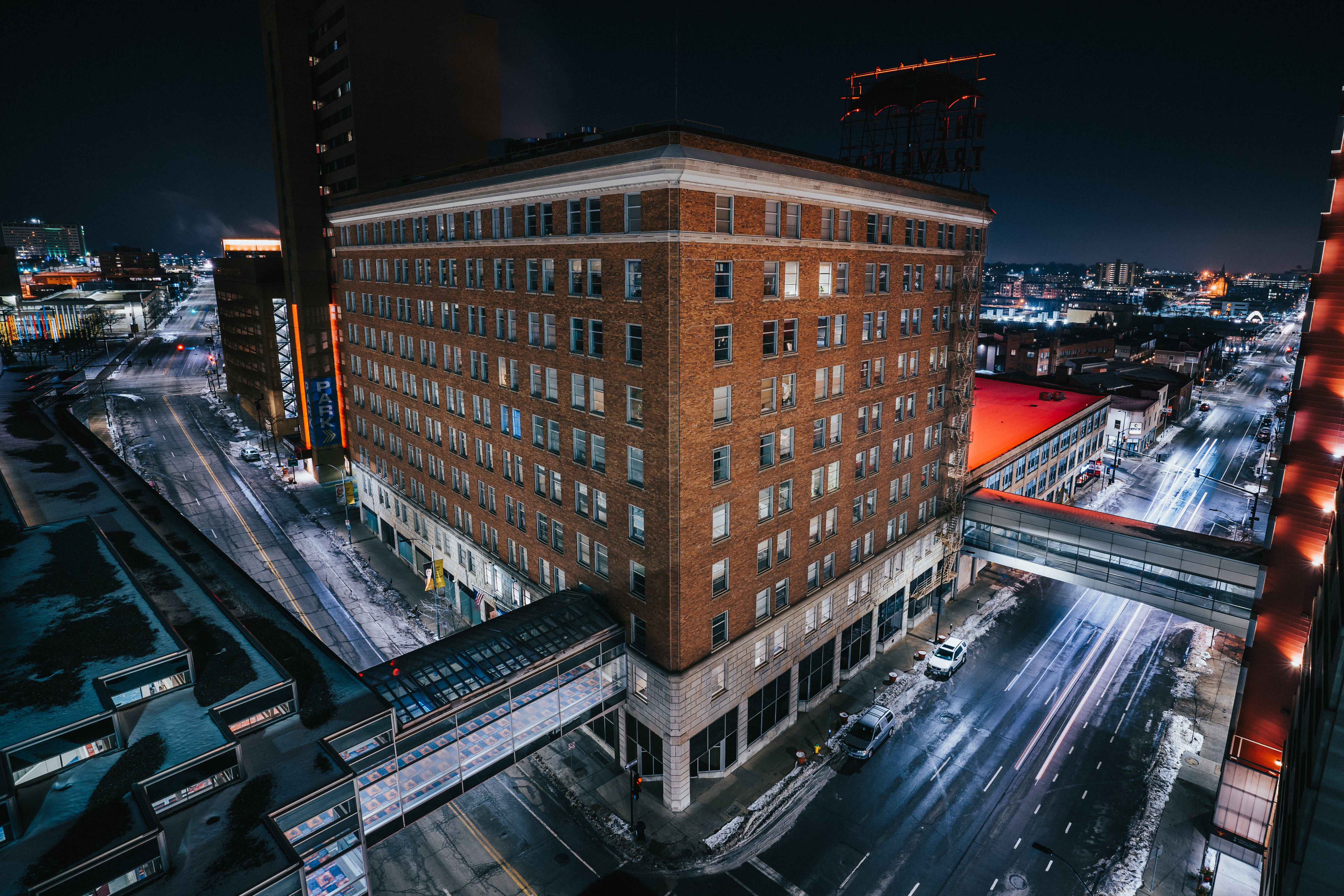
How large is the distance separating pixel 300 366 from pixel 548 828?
61349mm

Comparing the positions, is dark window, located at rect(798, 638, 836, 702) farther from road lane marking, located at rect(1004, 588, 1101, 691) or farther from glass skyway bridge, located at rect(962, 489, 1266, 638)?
glass skyway bridge, located at rect(962, 489, 1266, 638)

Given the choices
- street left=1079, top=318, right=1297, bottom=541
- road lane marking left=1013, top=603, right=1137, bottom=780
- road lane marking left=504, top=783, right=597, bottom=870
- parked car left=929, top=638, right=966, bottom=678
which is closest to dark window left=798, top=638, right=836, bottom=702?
parked car left=929, top=638, right=966, bottom=678

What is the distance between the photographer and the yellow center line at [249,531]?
4975 centimetres

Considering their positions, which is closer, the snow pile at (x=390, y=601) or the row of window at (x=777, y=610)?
the row of window at (x=777, y=610)

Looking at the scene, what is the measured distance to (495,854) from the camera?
2992cm

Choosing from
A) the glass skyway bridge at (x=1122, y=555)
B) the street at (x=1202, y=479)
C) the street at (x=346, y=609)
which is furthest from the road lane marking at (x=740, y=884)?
the street at (x=1202, y=479)

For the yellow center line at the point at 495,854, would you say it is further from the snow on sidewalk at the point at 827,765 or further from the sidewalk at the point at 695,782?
the snow on sidewalk at the point at 827,765

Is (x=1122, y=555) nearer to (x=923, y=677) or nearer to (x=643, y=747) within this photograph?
(x=923, y=677)

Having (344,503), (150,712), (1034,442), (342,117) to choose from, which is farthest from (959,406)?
(342,117)

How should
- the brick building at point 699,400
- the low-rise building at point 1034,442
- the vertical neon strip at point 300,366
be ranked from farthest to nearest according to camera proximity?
the vertical neon strip at point 300,366 → the low-rise building at point 1034,442 → the brick building at point 699,400

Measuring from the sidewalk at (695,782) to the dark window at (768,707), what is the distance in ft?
3.36

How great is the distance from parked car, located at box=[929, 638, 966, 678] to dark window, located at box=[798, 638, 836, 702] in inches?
279

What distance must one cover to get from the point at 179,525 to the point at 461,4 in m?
55.0

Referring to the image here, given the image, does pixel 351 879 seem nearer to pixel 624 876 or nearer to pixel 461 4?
pixel 624 876
